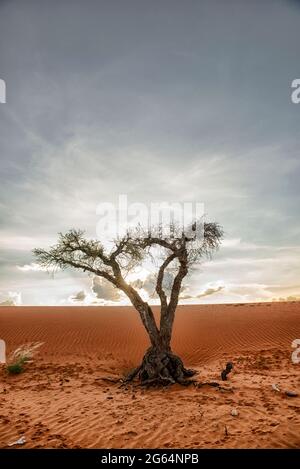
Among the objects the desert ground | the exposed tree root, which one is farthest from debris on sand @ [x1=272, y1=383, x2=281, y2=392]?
the exposed tree root

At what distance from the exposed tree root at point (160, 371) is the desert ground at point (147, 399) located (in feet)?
1.38

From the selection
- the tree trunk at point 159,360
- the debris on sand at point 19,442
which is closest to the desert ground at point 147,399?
the debris on sand at point 19,442

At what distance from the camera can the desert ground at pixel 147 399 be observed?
21.0 ft

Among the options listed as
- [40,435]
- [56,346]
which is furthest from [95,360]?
[40,435]

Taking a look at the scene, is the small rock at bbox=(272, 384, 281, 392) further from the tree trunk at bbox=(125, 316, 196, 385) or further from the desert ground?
the tree trunk at bbox=(125, 316, 196, 385)

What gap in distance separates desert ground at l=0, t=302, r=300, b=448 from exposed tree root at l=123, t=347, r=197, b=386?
1.38 feet

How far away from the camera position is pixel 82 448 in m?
6.09

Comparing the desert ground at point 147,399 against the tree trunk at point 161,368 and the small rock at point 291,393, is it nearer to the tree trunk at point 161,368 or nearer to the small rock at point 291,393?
the small rock at point 291,393

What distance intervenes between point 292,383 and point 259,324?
13771 mm

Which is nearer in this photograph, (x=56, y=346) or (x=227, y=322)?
(x=56, y=346)

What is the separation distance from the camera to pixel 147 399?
9.18 meters

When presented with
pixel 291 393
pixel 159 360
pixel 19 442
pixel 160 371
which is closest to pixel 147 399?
pixel 160 371

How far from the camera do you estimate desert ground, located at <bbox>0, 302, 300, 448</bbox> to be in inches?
252
